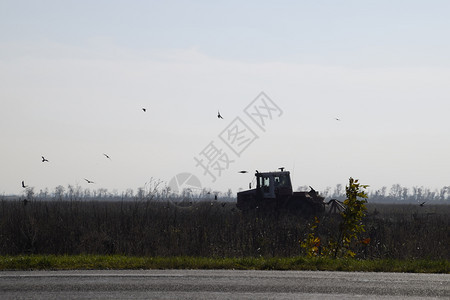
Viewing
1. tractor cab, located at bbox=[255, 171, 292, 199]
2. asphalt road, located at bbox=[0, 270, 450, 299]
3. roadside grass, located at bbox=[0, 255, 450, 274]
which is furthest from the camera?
tractor cab, located at bbox=[255, 171, 292, 199]

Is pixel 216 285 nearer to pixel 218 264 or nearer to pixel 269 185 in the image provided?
pixel 218 264

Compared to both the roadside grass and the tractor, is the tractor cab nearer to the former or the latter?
the tractor

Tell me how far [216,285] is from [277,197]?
21.9 meters

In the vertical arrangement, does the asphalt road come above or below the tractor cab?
below

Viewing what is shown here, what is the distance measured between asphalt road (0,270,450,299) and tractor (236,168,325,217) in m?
19.4

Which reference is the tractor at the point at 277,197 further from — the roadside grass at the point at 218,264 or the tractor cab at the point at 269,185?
the roadside grass at the point at 218,264

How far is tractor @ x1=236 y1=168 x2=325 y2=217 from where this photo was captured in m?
31.9

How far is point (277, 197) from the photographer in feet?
105

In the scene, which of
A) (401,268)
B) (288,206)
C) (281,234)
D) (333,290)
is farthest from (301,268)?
(288,206)

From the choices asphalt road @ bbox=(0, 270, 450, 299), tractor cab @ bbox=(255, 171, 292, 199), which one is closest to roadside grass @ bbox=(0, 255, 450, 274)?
asphalt road @ bbox=(0, 270, 450, 299)

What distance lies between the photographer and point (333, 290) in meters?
9.94

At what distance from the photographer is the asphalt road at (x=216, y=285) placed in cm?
935

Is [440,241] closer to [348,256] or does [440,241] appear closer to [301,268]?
[348,256]

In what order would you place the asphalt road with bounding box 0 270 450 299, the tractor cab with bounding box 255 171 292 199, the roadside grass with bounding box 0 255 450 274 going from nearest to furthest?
the asphalt road with bounding box 0 270 450 299, the roadside grass with bounding box 0 255 450 274, the tractor cab with bounding box 255 171 292 199
